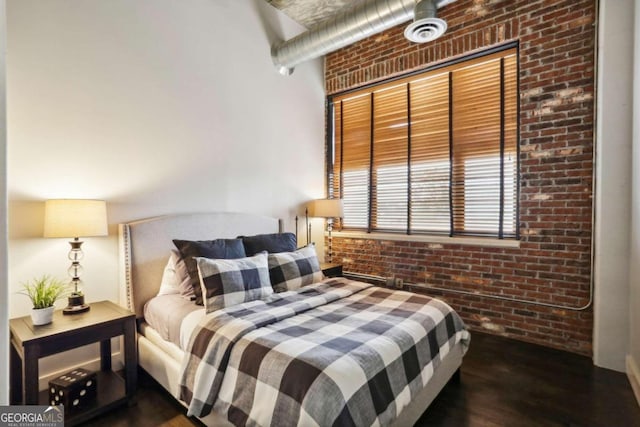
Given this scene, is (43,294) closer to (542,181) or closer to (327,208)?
(327,208)

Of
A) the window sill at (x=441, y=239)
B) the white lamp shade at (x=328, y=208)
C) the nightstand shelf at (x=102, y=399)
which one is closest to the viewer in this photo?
the nightstand shelf at (x=102, y=399)

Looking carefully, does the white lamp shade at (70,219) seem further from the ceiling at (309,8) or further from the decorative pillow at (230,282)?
the ceiling at (309,8)

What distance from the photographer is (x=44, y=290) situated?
200 centimetres

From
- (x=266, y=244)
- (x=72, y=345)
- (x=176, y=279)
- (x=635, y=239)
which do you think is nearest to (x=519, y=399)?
(x=635, y=239)

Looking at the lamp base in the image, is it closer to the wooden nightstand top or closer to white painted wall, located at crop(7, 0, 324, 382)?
the wooden nightstand top

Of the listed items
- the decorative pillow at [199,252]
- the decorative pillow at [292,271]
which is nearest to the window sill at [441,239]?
the decorative pillow at [292,271]

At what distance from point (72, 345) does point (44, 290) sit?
440 mm

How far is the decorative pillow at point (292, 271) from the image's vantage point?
2501 millimetres

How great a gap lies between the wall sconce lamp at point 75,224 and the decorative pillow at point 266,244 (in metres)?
1.10

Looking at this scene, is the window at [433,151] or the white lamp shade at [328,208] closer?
the window at [433,151]

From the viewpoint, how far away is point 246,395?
4.83ft

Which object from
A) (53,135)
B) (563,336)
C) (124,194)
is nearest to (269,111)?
(124,194)

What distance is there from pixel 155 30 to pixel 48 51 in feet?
2.72

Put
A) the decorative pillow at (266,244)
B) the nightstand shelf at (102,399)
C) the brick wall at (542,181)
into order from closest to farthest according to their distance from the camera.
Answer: the nightstand shelf at (102,399)
the brick wall at (542,181)
the decorative pillow at (266,244)
